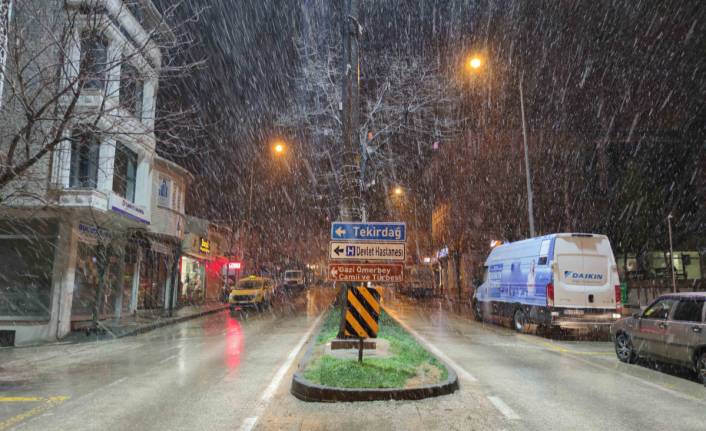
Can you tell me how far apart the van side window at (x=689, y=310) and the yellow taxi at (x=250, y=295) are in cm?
2197

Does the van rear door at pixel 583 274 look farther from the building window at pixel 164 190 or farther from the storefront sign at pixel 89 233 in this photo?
the building window at pixel 164 190

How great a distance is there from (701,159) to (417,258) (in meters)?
35.6

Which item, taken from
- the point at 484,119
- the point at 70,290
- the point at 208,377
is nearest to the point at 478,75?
the point at 484,119

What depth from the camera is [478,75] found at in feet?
63.5

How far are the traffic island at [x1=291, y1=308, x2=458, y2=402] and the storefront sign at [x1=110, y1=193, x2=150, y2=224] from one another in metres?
10.6

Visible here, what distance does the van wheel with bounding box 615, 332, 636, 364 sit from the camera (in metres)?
10.0

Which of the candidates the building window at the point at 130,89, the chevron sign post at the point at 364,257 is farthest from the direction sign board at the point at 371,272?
the building window at the point at 130,89

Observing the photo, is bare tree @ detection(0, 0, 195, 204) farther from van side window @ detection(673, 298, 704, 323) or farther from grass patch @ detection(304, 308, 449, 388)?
van side window @ detection(673, 298, 704, 323)

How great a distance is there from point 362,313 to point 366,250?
1.10 metres

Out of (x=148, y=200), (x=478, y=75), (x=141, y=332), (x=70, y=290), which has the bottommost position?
(x=141, y=332)

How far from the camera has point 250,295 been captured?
2748cm

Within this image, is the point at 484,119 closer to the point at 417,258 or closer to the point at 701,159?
the point at 701,159

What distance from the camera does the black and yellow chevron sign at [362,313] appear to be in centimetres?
802

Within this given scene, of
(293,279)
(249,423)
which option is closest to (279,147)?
(249,423)
